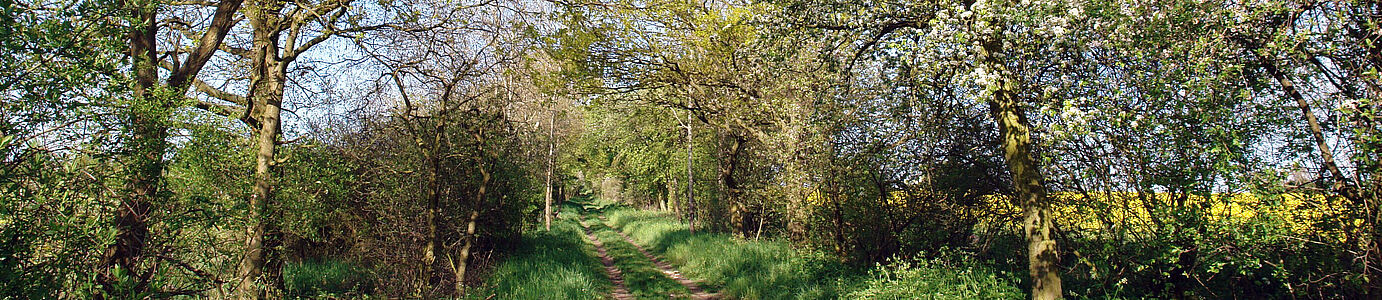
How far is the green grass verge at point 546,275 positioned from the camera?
9.06 meters

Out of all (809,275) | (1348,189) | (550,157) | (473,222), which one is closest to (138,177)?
(473,222)

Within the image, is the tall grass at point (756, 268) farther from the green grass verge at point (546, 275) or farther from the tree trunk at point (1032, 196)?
the tree trunk at point (1032, 196)

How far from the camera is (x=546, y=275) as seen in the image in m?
10.2

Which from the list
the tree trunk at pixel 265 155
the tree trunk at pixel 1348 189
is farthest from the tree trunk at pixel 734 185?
the tree trunk at pixel 1348 189

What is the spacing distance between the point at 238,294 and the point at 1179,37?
27.3 feet

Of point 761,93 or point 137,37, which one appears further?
point 761,93

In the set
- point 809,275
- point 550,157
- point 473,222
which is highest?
point 550,157

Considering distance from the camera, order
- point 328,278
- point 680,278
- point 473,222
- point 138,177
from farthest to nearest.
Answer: point 680,278 < point 328,278 < point 473,222 < point 138,177

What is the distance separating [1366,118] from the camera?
165 inches

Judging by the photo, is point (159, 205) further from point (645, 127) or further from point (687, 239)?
point (645, 127)

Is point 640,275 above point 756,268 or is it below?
below

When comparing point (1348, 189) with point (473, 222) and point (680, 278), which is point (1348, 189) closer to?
point (473, 222)

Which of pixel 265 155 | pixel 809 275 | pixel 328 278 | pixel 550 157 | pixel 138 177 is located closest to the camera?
pixel 138 177

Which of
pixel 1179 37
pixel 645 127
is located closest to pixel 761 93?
pixel 1179 37
